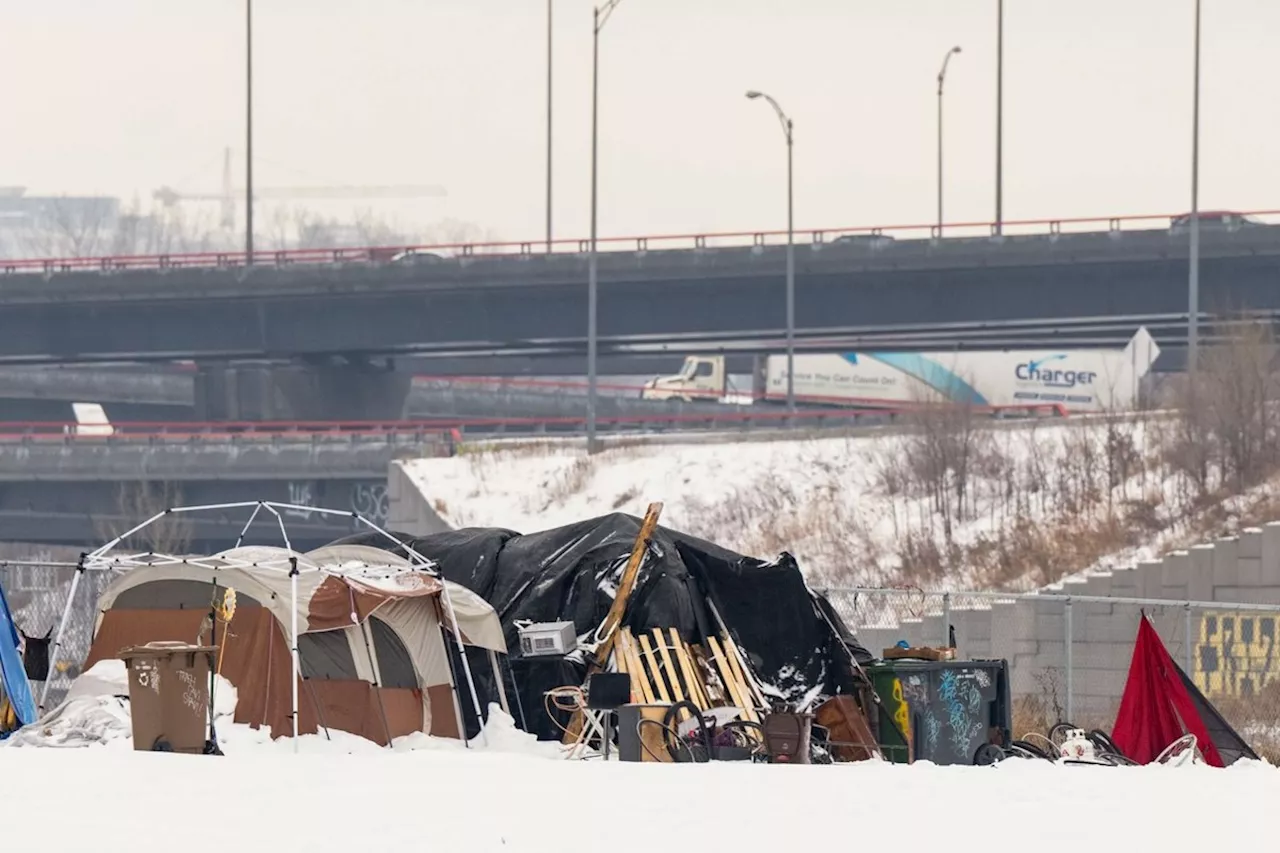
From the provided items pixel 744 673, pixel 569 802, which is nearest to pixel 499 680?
pixel 744 673

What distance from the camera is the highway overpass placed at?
66188 mm

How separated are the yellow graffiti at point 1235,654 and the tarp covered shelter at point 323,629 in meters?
12.4

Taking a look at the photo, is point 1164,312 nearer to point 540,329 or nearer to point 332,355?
point 540,329

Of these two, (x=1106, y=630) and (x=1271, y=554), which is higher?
(x=1271, y=554)

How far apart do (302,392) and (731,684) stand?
58.9 metres

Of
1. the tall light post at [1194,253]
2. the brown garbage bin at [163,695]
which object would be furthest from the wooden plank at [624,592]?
the tall light post at [1194,253]

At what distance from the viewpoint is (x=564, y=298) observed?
71375 millimetres

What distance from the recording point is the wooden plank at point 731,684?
820 inches

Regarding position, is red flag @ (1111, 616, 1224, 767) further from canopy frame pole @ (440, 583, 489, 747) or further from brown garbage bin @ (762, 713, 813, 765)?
canopy frame pole @ (440, 583, 489, 747)

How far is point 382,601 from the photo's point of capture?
20172 millimetres

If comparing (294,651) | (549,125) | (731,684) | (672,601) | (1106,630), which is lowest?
(1106,630)

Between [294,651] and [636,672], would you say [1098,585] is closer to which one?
[636,672]

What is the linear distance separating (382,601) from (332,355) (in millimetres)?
55803

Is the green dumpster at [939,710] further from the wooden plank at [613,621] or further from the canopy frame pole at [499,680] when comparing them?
the canopy frame pole at [499,680]
